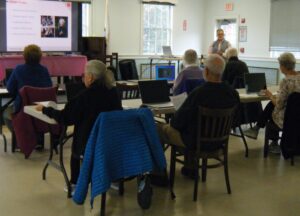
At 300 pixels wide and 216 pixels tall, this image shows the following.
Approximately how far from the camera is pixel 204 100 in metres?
3.25

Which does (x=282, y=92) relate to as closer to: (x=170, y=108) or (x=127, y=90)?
(x=170, y=108)

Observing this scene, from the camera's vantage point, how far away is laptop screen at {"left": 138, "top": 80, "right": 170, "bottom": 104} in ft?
13.4

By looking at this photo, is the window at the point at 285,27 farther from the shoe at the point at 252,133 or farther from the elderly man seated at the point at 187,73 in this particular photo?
the elderly man seated at the point at 187,73

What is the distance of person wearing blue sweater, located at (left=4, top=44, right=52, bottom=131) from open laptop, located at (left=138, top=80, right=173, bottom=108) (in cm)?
122

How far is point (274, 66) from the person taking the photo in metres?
9.62

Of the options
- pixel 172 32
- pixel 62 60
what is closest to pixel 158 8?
pixel 172 32

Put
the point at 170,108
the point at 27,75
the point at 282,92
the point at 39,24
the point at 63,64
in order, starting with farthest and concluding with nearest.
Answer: the point at 39,24, the point at 63,64, the point at 27,75, the point at 282,92, the point at 170,108

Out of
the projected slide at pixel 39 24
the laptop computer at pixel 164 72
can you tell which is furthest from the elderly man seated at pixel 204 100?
the projected slide at pixel 39 24

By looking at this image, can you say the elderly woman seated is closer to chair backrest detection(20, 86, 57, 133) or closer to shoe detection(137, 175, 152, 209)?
shoe detection(137, 175, 152, 209)

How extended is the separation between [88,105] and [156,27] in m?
8.02

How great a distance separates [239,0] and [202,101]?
7.78 meters

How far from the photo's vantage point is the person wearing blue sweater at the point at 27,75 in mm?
4465

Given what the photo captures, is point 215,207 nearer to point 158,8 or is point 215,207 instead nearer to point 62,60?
point 62,60

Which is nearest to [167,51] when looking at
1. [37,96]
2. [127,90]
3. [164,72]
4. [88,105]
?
[164,72]
